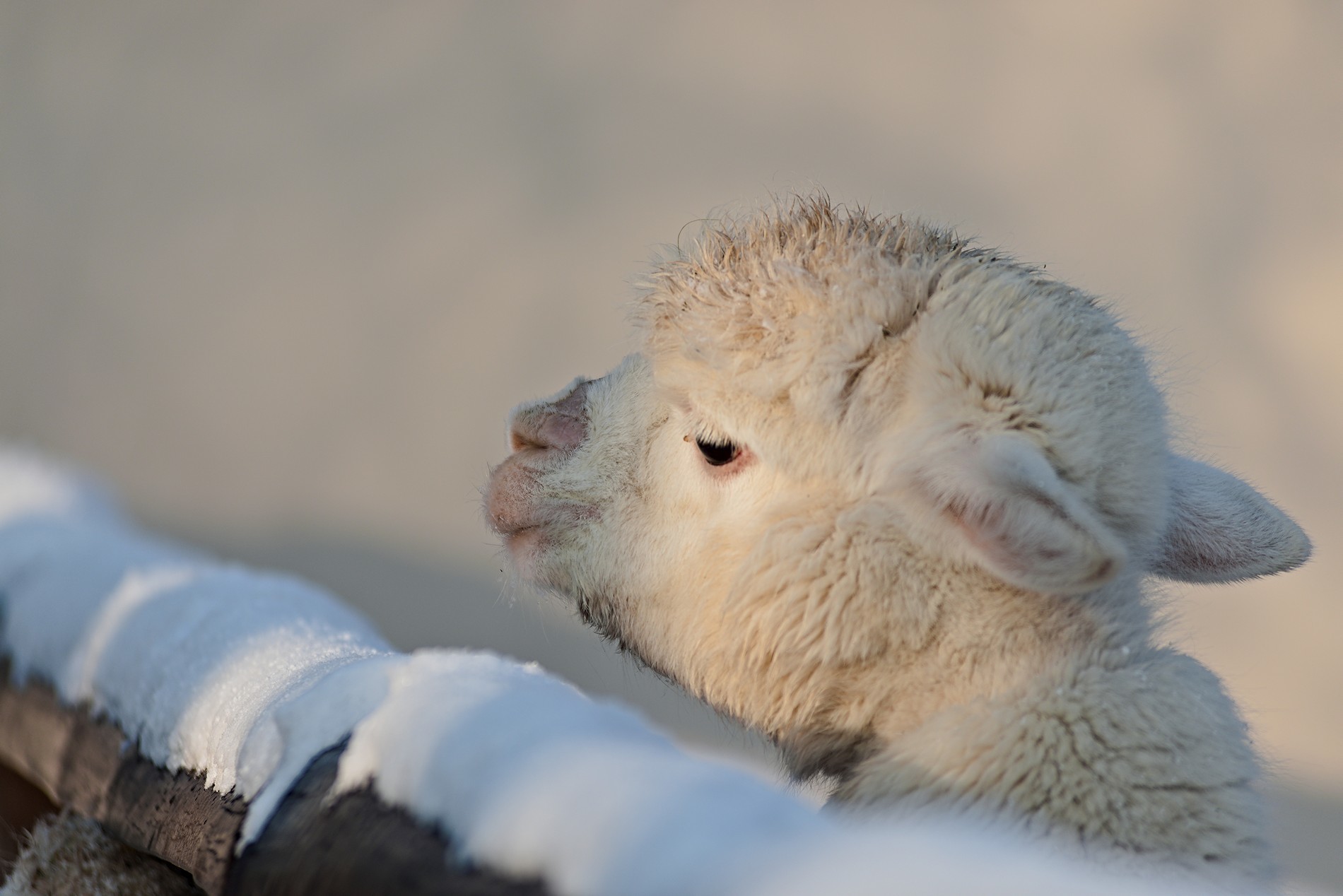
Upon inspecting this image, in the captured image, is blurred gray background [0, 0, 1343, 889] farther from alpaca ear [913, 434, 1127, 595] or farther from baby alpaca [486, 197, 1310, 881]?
alpaca ear [913, 434, 1127, 595]

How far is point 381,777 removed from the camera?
1.71 ft

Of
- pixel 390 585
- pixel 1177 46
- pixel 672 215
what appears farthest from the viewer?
pixel 390 585

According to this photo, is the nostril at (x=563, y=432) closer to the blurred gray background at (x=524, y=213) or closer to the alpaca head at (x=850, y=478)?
the alpaca head at (x=850, y=478)

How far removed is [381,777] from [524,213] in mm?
2602

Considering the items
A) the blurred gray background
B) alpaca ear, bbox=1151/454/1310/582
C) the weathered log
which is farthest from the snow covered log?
the blurred gray background

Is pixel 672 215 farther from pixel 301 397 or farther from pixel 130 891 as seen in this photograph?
pixel 130 891

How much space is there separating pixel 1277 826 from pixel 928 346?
0.37m

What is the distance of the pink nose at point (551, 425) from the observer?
0.92 metres

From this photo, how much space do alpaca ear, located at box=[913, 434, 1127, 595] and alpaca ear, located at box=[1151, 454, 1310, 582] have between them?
0.66 feet

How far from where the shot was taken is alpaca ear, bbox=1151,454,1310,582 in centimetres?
81

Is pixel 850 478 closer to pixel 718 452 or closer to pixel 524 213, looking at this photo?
pixel 718 452

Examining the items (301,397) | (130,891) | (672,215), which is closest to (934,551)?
(130,891)

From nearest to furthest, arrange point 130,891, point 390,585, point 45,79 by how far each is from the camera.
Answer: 1. point 130,891
2. point 390,585
3. point 45,79

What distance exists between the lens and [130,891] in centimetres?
80
